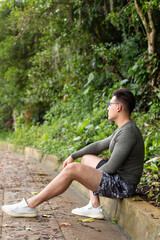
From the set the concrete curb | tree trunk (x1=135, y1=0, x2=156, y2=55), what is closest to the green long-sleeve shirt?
the concrete curb

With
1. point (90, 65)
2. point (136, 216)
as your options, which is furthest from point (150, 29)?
point (136, 216)

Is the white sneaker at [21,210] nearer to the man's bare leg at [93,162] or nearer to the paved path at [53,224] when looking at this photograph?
the paved path at [53,224]

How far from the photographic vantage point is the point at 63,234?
10.0 ft

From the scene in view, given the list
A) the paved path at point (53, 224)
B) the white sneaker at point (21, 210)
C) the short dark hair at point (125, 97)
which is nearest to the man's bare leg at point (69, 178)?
the white sneaker at point (21, 210)

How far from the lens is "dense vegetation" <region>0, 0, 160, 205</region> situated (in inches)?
282

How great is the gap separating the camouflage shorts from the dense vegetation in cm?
33

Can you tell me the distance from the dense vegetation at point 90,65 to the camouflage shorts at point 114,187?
13.1 inches

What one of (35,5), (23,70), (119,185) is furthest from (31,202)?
(23,70)

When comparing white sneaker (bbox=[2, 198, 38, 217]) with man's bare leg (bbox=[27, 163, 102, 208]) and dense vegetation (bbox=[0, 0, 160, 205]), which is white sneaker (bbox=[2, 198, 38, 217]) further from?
dense vegetation (bbox=[0, 0, 160, 205])

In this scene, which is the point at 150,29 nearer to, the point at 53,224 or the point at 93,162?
the point at 93,162

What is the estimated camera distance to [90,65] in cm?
1053

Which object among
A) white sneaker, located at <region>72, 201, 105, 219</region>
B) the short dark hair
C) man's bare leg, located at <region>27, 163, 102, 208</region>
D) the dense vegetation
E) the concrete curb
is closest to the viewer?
the concrete curb

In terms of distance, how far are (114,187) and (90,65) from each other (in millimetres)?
7517

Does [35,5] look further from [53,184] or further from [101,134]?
[53,184]
